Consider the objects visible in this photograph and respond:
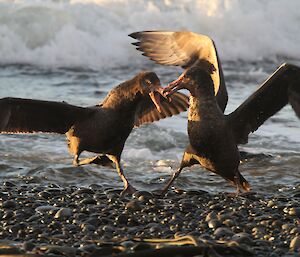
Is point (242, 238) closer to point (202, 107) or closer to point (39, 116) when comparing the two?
point (202, 107)

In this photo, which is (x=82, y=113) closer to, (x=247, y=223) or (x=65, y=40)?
(x=247, y=223)

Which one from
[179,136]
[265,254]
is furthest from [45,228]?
[179,136]

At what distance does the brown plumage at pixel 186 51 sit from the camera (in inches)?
299

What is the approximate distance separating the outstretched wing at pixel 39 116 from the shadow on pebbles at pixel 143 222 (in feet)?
1.95

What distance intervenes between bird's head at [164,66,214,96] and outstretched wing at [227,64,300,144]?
16.7 inches

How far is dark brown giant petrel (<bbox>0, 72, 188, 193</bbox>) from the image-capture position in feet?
24.0

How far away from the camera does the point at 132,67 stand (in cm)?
1638

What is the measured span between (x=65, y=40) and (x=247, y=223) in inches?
470

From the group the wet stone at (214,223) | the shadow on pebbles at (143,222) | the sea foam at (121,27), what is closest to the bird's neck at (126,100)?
the shadow on pebbles at (143,222)

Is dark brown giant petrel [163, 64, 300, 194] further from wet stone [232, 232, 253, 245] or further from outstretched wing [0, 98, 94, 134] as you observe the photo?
wet stone [232, 232, 253, 245]

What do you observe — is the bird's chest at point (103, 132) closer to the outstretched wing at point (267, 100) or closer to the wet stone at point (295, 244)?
the outstretched wing at point (267, 100)

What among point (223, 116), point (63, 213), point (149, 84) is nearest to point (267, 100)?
point (223, 116)

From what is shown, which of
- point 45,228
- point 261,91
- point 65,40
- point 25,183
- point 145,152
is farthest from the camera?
point 65,40

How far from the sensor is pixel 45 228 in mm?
5918
